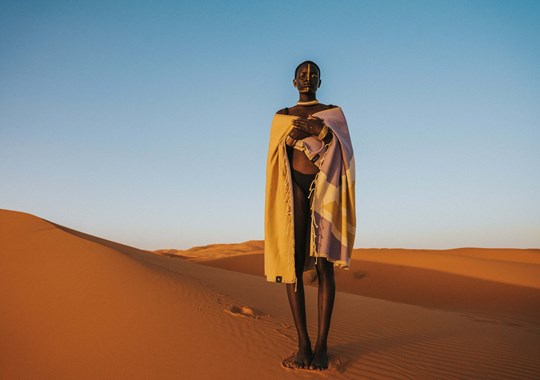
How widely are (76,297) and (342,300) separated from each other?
5435mm

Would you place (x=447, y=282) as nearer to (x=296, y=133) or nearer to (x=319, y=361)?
(x=319, y=361)

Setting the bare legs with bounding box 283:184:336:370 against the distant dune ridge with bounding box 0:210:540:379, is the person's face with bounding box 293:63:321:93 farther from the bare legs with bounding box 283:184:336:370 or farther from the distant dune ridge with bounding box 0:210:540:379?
the distant dune ridge with bounding box 0:210:540:379

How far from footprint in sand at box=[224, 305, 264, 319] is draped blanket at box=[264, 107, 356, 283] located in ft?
6.92

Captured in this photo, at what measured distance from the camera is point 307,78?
133 inches

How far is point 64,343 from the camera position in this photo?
12.4 ft

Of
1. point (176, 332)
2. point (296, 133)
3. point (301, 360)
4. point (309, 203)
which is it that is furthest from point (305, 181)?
point (176, 332)

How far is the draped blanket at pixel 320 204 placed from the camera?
10.5 feet

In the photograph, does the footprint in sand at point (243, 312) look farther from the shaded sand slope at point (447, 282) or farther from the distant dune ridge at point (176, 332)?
the shaded sand slope at point (447, 282)

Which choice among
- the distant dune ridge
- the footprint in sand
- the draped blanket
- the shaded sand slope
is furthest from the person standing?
the shaded sand slope

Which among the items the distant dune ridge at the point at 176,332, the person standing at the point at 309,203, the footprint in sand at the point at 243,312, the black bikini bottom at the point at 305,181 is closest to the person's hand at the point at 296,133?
the person standing at the point at 309,203

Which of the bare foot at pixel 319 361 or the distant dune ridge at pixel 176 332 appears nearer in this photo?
the bare foot at pixel 319 361

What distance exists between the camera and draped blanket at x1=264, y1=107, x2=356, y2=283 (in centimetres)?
320

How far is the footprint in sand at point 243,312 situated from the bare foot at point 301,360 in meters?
1.89

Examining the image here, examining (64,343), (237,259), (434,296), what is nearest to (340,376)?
(64,343)
